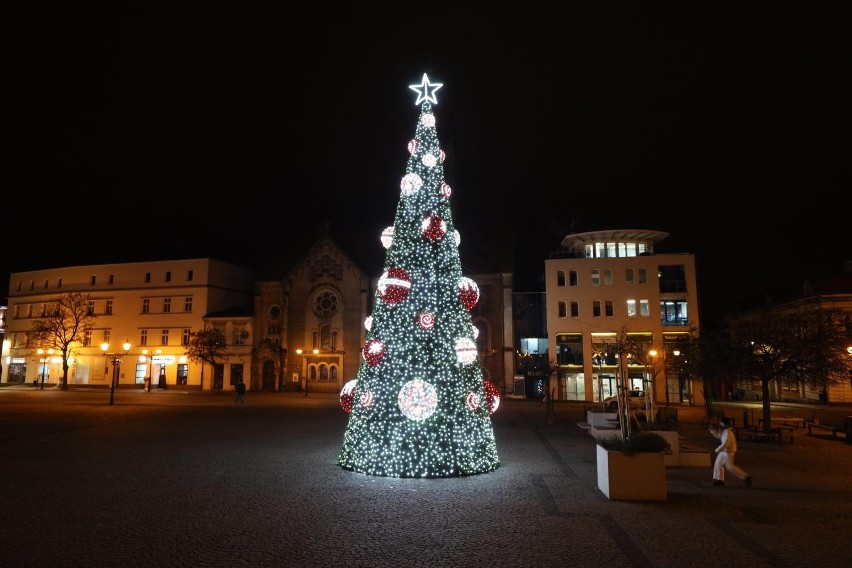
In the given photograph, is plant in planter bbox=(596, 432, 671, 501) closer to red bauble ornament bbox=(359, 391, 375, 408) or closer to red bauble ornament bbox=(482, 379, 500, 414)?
red bauble ornament bbox=(482, 379, 500, 414)

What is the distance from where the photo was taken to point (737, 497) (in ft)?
34.8

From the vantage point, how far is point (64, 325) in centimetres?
5297

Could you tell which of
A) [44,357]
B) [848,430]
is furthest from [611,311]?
[44,357]

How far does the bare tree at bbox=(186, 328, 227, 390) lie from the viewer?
159ft

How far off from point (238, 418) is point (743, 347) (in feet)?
73.8

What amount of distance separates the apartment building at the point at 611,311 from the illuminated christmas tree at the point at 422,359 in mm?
31879

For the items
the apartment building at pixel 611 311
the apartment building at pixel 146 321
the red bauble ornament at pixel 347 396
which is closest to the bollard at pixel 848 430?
the red bauble ornament at pixel 347 396

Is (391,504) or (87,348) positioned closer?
(391,504)

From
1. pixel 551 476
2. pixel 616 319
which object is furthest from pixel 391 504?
pixel 616 319

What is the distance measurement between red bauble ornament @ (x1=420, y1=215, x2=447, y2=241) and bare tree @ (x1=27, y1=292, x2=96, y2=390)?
162ft

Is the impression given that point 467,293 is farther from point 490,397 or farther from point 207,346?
point 207,346

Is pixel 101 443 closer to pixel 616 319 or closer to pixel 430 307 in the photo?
pixel 430 307

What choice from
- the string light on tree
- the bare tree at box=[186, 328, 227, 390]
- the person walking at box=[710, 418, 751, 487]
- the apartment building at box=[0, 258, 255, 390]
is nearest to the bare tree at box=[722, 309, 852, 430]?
the person walking at box=[710, 418, 751, 487]

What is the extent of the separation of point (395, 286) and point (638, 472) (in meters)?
6.27
